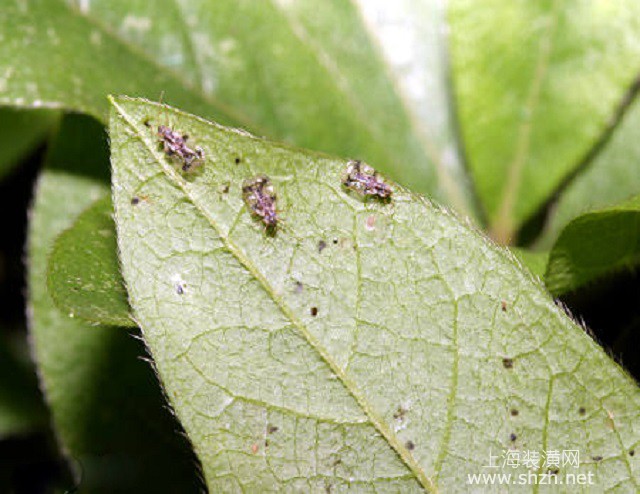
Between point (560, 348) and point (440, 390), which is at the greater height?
point (560, 348)

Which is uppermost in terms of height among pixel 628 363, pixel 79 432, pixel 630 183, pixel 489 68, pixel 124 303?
pixel 489 68

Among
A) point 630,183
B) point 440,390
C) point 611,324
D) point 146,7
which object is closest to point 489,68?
point 630,183

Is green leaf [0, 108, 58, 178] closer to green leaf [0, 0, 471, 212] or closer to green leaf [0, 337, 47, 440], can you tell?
green leaf [0, 0, 471, 212]

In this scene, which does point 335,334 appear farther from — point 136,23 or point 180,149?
point 136,23

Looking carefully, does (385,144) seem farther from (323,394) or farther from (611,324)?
(323,394)

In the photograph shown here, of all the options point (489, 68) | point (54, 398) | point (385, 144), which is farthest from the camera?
point (385, 144)

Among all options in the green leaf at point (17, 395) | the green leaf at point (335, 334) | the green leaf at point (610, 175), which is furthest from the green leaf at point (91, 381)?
the green leaf at point (610, 175)

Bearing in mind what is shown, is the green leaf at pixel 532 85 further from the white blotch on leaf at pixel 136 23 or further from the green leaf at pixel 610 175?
the white blotch on leaf at pixel 136 23
